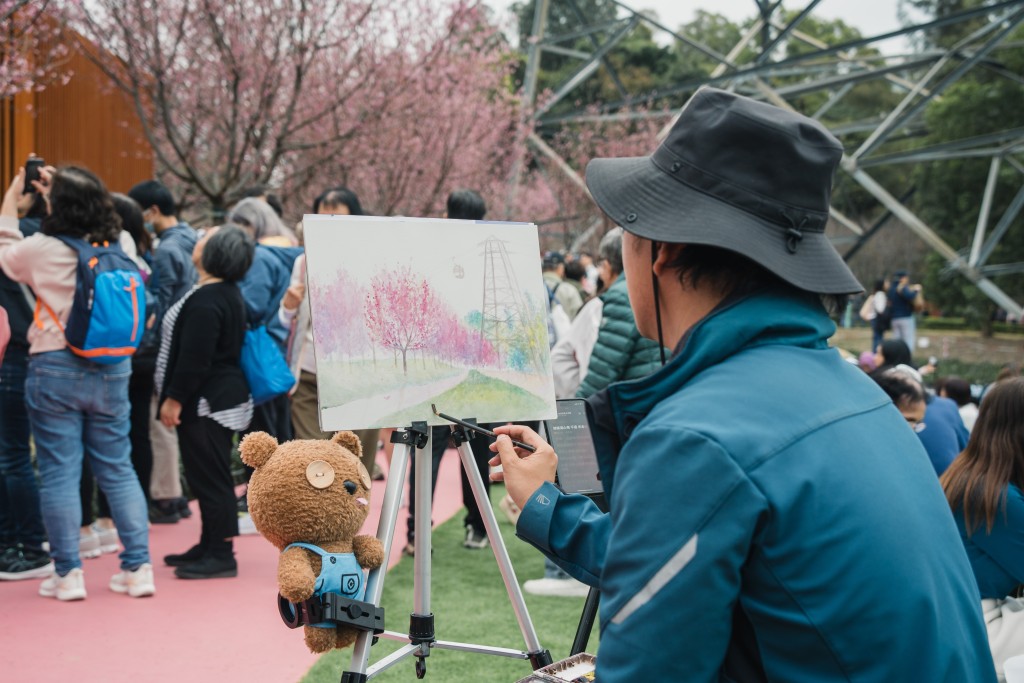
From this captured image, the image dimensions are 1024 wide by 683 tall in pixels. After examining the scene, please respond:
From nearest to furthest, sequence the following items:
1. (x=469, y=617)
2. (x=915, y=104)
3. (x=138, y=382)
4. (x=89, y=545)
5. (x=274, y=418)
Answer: (x=469, y=617), (x=89, y=545), (x=138, y=382), (x=274, y=418), (x=915, y=104)

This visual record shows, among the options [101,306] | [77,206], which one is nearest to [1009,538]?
[101,306]

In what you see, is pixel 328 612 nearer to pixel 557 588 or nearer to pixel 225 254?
pixel 557 588

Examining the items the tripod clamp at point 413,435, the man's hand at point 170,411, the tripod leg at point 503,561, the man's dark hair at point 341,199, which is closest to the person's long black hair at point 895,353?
the man's dark hair at point 341,199

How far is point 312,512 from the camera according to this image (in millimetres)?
2961

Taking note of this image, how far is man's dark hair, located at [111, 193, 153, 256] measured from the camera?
5879 millimetres

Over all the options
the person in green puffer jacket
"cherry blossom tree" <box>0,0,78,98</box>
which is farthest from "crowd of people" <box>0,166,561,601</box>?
"cherry blossom tree" <box>0,0,78,98</box>

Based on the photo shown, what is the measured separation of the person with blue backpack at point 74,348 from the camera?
4.72m

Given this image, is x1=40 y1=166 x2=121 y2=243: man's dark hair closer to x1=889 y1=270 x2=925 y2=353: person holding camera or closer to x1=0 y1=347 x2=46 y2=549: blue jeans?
x1=0 y1=347 x2=46 y2=549: blue jeans

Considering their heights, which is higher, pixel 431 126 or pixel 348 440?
pixel 431 126

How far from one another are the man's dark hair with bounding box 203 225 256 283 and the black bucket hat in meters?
4.15

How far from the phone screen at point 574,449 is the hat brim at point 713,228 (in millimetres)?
1349

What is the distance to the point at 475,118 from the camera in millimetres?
15688

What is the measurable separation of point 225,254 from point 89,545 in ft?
6.62

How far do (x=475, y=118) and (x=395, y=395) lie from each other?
13.0 metres
